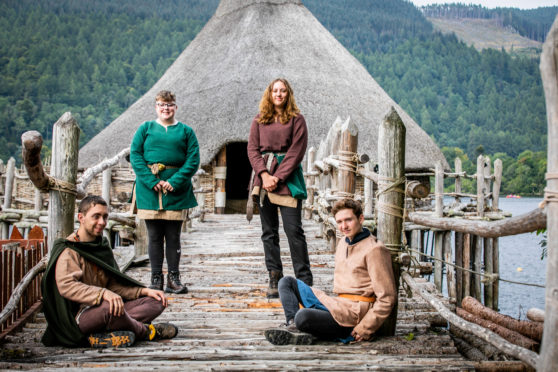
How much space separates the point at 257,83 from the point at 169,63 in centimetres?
4102

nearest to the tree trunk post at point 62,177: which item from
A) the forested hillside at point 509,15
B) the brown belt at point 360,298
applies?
the brown belt at point 360,298

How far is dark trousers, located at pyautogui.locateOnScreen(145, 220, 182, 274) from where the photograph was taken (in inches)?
163

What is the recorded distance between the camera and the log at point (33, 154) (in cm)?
278

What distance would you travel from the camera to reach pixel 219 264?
18.5 ft

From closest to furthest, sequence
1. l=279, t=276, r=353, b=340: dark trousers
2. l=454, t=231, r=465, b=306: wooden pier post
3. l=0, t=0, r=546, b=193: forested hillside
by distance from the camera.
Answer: l=279, t=276, r=353, b=340: dark trousers < l=454, t=231, r=465, b=306: wooden pier post < l=0, t=0, r=546, b=193: forested hillside

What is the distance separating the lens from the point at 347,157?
15.1 feet

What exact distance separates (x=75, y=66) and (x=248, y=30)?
42.9 metres

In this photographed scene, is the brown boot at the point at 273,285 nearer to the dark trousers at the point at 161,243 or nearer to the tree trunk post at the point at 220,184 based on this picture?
the dark trousers at the point at 161,243

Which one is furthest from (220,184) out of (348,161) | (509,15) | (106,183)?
(509,15)

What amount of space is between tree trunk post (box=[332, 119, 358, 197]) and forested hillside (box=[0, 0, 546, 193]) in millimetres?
40572

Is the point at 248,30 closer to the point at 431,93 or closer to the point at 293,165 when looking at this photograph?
the point at 293,165

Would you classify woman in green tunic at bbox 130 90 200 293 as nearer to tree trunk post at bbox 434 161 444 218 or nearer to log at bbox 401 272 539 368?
log at bbox 401 272 539 368

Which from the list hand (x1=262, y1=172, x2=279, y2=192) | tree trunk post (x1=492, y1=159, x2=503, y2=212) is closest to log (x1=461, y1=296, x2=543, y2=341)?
hand (x1=262, y1=172, x2=279, y2=192)

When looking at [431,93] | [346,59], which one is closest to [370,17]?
[431,93]
